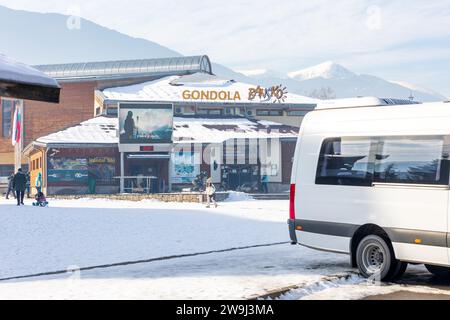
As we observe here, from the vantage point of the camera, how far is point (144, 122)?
4203cm

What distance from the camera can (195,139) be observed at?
145 ft

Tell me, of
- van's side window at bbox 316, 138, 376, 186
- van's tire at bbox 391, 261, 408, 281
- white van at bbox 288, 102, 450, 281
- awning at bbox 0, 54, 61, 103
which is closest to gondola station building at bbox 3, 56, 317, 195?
awning at bbox 0, 54, 61, 103

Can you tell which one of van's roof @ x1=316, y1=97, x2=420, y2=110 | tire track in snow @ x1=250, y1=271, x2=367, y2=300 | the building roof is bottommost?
tire track in snow @ x1=250, y1=271, x2=367, y2=300

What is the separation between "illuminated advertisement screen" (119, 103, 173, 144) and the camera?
137 ft

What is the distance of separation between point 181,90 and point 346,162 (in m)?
43.4

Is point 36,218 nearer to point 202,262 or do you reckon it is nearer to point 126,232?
point 126,232

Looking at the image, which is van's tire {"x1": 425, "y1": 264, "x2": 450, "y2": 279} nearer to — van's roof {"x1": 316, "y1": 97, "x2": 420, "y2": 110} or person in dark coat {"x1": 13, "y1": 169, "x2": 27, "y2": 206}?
van's roof {"x1": 316, "y1": 97, "x2": 420, "y2": 110}

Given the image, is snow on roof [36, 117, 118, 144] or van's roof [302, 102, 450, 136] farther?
snow on roof [36, 117, 118, 144]

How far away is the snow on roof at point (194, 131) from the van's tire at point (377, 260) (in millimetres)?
33422

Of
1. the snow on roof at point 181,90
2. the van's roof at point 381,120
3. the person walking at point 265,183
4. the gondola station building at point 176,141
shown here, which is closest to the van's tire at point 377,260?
the van's roof at point 381,120

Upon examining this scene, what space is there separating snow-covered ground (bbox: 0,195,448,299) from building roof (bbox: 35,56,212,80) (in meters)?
40.6

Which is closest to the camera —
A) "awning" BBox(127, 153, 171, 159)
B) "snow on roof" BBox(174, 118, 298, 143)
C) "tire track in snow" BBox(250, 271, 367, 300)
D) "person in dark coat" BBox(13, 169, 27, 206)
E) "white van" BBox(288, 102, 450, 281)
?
"tire track in snow" BBox(250, 271, 367, 300)

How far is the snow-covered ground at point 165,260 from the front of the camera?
8.76 m

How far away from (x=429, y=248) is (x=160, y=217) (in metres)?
13.9
